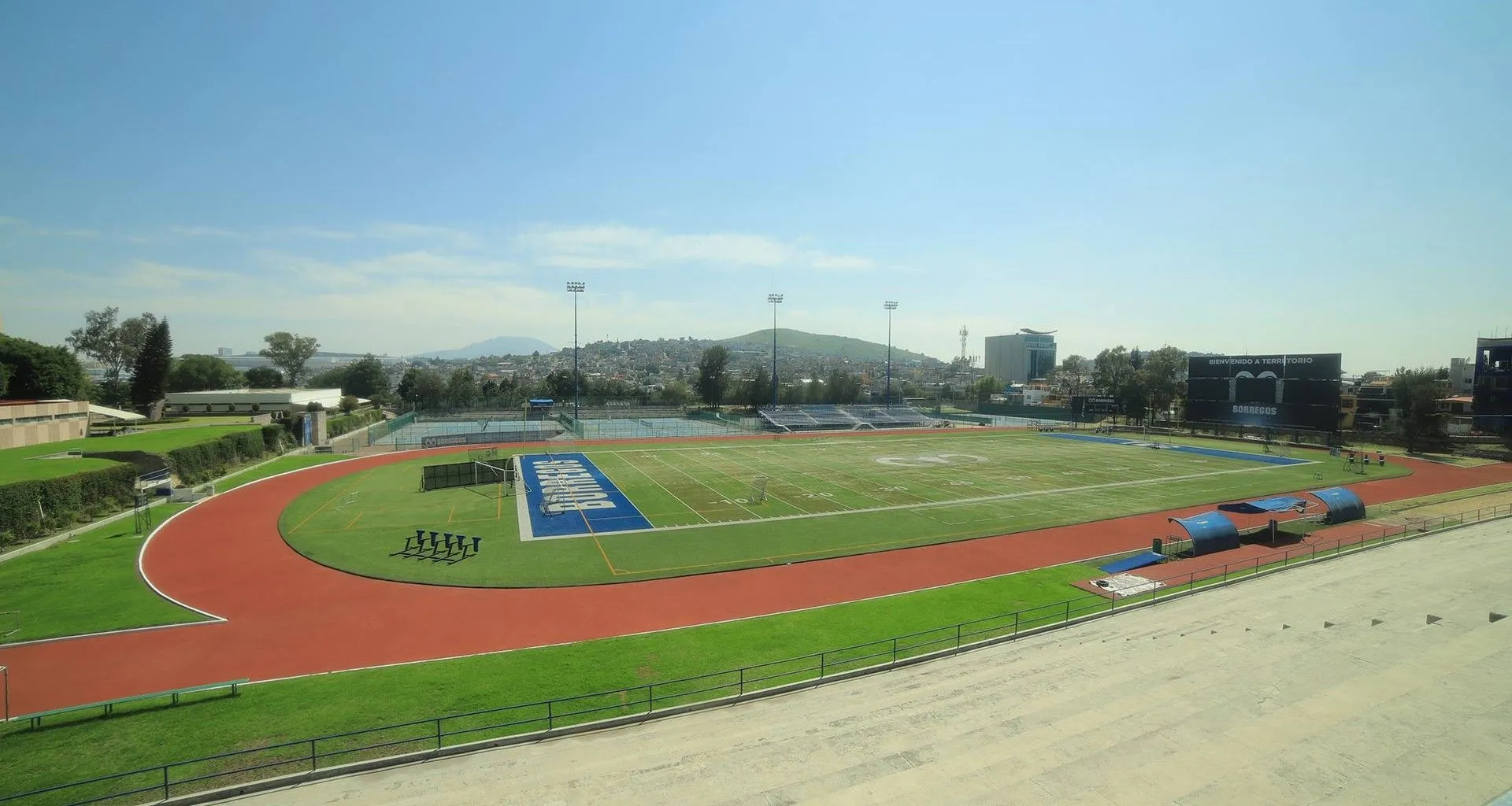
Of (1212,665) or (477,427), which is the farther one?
(477,427)

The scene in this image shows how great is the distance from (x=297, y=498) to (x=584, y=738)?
3458cm

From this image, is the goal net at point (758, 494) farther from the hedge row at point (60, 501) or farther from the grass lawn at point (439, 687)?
the hedge row at point (60, 501)

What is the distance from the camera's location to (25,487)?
91.5 ft

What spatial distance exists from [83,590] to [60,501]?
37.8 feet

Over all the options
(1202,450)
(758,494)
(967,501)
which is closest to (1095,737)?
(758,494)

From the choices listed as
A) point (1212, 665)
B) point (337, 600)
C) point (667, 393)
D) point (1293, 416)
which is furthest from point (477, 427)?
point (1293, 416)

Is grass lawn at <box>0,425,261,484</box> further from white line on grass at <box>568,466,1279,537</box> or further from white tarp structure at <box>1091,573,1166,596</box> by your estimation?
white tarp structure at <box>1091,573,1166,596</box>

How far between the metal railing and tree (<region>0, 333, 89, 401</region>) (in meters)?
62.6

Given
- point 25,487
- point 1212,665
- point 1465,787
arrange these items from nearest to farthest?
point 1465,787 → point 1212,665 → point 25,487

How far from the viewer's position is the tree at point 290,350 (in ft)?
391

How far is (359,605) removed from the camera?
2212cm

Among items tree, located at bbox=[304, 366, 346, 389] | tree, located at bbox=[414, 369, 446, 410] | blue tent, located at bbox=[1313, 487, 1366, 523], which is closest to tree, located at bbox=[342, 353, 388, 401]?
tree, located at bbox=[304, 366, 346, 389]

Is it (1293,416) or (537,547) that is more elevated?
(1293,416)

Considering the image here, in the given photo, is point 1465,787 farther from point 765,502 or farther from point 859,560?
point 765,502
